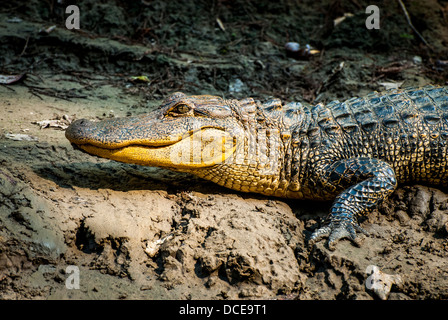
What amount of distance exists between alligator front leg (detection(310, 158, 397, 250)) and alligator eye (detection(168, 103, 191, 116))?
55.5 inches

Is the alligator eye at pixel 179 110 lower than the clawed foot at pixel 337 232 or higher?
higher

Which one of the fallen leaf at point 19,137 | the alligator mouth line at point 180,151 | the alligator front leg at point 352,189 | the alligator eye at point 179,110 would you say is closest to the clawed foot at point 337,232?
the alligator front leg at point 352,189

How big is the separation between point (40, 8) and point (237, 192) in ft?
19.0

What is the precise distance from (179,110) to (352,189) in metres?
1.72

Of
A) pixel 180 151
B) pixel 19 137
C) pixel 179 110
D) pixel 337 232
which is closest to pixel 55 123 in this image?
pixel 19 137

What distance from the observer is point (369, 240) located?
3.37 meters

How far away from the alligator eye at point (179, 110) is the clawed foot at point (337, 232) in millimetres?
1576

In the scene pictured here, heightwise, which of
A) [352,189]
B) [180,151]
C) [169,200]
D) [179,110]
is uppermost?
[179,110]

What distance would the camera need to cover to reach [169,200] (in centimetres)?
373

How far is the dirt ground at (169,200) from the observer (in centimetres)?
291

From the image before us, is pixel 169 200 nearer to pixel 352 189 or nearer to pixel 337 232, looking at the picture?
pixel 337 232

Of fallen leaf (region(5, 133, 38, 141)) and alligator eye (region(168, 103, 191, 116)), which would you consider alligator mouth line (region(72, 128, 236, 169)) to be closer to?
alligator eye (region(168, 103, 191, 116))

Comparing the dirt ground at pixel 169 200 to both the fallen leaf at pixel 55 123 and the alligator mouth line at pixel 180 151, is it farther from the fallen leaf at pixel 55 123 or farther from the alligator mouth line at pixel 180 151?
the alligator mouth line at pixel 180 151

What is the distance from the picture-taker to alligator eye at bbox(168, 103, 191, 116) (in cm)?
369
